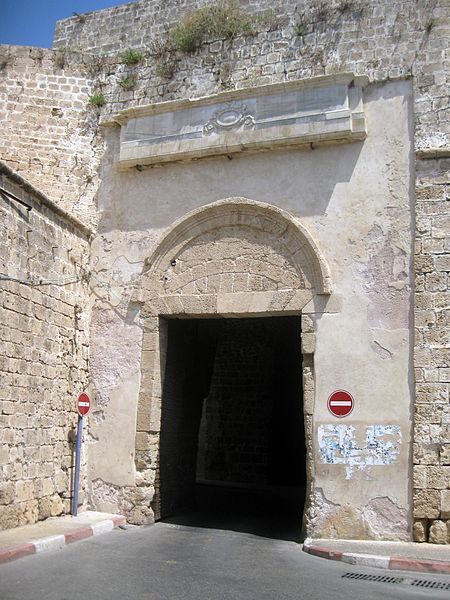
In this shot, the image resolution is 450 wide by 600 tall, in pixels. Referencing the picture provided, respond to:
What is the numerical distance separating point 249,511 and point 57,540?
16.6 feet

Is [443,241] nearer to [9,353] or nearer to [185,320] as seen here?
[185,320]

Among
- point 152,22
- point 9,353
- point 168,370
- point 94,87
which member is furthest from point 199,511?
point 152,22

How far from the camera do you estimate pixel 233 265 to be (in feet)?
30.8

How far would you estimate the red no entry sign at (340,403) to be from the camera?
8430 mm

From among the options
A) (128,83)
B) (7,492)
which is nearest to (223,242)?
(128,83)

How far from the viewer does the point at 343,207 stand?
893 cm

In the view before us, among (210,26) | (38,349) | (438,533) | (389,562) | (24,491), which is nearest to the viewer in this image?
(389,562)

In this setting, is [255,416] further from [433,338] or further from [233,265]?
[433,338]

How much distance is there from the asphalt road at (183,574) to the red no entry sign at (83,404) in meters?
1.64

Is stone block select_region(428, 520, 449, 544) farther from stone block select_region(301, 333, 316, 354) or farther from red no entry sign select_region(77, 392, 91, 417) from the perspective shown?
red no entry sign select_region(77, 392, 91, 417)

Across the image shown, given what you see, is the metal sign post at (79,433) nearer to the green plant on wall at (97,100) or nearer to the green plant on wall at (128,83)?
the green plant on wall at (97,100)

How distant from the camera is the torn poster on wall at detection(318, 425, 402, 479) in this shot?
323 inches

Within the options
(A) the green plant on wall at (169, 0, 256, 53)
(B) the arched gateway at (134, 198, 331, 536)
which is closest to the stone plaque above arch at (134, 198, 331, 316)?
(B) the arched gateway at (134, 198, 331, 536)

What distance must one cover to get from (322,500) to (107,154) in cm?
577
